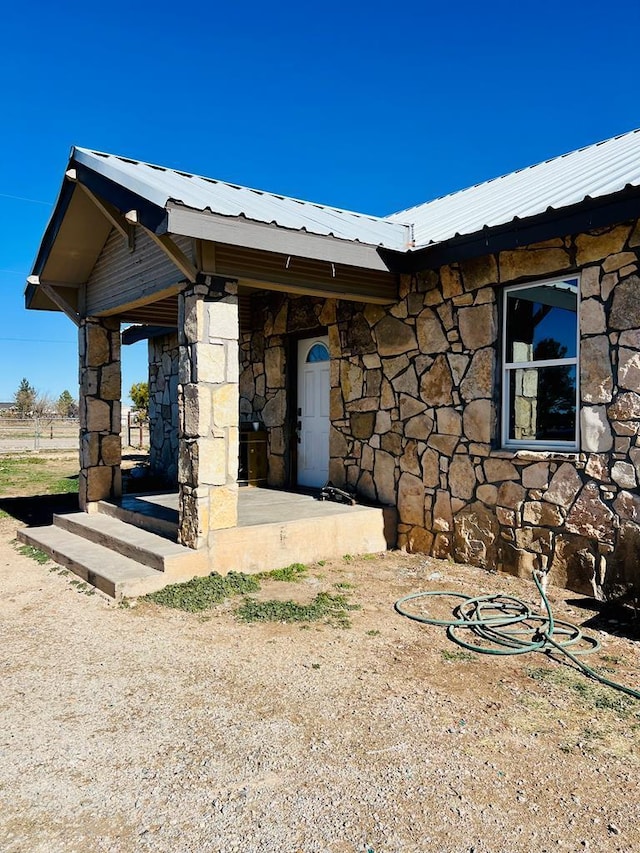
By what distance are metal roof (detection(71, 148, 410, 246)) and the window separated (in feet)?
5.18

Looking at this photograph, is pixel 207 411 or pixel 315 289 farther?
pixel 315 289

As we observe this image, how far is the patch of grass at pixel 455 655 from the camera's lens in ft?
14.0

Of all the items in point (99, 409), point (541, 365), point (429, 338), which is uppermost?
point (429, 338)

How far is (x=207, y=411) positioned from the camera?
6.04m

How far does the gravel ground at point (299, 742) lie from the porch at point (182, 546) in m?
0.83

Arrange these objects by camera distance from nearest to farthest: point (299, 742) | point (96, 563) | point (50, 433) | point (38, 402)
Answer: point (299, 742) < point (96, 563) < point (50, 433) < point (38, 402)

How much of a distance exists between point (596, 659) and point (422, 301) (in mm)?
4306

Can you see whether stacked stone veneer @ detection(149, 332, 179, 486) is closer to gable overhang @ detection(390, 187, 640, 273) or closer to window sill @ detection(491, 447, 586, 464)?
gable overhang @ detection(390, 187, 640, 273)

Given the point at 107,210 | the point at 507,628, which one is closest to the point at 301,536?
the point at 507,628

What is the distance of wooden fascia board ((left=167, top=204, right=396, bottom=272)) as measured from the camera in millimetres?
5379

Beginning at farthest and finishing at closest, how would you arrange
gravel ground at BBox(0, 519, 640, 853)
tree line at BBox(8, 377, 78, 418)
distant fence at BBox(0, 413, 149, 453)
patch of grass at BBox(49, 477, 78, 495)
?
1. tree line at BBox(8, 377, 78, 418)
2. distant fence at BBox(0, 413, 149, 453)
3. patch of grass at BBox(49, 477, 78, 495)
4. gravel ground at BBox(0, 519, 640, 853)

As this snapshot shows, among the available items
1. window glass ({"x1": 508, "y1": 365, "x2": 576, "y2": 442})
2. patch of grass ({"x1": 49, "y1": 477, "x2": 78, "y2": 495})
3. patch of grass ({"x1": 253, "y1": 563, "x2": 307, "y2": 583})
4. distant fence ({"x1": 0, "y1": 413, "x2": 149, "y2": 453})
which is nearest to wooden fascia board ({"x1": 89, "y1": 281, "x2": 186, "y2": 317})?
patch of grass ({"x1": 253, "y1": 563, "x2": 307, "y2": 583})

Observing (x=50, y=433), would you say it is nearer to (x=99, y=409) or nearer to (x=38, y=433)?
(x=38, y=433)

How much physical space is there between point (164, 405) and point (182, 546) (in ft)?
26.7
